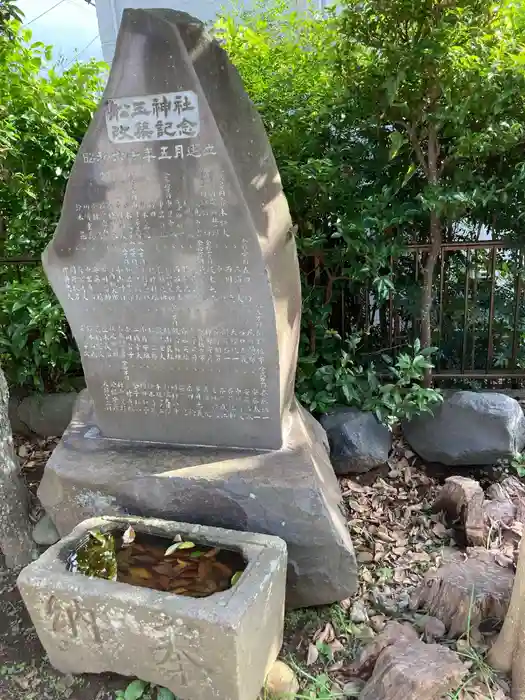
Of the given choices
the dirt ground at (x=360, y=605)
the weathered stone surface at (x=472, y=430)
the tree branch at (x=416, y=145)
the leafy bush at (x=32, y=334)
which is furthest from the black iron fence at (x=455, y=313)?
the dirt ground at (x=360, y=605)

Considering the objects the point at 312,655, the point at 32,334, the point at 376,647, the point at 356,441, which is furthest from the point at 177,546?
the point at 32,334

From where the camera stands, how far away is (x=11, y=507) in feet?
9.14

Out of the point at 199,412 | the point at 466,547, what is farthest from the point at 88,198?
the point at 466,547

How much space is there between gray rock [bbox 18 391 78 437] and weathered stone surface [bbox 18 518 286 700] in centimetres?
184

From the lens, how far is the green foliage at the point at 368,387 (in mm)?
3457

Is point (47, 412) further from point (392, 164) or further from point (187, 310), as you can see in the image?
point (392, 164)

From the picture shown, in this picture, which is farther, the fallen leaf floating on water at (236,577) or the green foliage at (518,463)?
the green foliage at (518,463)

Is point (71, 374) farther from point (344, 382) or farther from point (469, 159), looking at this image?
point (469, 159)

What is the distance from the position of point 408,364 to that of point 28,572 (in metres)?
2.35

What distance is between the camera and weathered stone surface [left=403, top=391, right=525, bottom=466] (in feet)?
11.0

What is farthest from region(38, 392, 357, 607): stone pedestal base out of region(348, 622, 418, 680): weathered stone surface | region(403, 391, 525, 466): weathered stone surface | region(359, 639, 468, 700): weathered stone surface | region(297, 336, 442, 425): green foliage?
region(403, 391, 525, 466): weathered stone surface

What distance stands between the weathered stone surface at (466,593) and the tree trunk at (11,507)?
6.31ft

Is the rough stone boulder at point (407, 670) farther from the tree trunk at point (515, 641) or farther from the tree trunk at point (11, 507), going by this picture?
the tree trunk at point (11, 507)

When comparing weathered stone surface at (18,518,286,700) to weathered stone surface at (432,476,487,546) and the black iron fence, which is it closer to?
weathered stone surface at (432,476,487,546)
